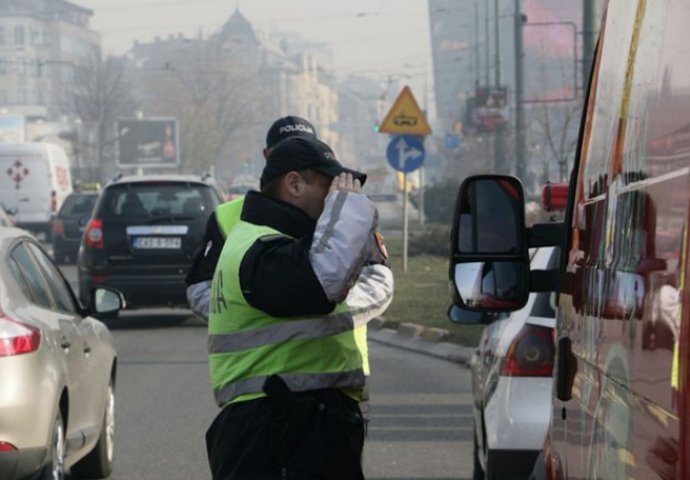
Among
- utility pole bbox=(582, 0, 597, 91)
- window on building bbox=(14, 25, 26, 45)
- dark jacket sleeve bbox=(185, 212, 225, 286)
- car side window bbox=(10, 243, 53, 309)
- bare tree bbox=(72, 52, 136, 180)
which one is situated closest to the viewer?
dark jacket sleeve bbox=(185, 212, 225, 286)

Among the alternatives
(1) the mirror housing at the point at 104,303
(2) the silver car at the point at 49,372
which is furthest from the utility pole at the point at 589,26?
(1) the mirror housing at the point at 104,303

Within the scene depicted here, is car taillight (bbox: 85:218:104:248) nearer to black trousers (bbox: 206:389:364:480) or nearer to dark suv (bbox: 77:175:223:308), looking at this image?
dark suv (bbox: 77:175:223:308)

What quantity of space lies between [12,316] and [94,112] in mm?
107471

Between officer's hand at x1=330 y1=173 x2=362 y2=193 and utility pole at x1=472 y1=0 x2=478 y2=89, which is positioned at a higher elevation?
utility pole at x1=472 y1=0 x2=478 y2=89

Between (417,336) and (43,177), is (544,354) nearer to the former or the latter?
(417,336)

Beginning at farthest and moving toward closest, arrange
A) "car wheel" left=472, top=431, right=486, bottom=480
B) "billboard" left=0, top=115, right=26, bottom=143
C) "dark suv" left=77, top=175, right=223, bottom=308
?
1. "billboard" left=0, top=115, right=26, bottom=143
2. "dark suv" left=77, top=175, right=223, bottom=308
3. "car wheel" left=472, top=431, right=486, bottom=480

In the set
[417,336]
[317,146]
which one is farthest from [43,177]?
[317,146]

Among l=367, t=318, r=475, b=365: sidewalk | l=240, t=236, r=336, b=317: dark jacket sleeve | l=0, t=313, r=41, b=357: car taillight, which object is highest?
l=240, t=236, r=336, b=317: dark jacket sleeve

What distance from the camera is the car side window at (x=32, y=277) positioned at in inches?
302

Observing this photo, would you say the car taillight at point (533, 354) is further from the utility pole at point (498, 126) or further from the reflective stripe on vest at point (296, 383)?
the utility pole at point (498, 126)

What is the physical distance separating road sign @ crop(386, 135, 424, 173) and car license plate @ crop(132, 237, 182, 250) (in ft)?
27.0

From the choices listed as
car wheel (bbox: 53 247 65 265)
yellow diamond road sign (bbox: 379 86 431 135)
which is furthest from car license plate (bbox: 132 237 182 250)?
car wheel (bbox: 53 247 65 265)

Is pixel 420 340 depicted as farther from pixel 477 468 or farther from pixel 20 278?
pixel 20 278

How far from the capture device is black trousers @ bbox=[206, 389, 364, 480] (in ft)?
13.8
